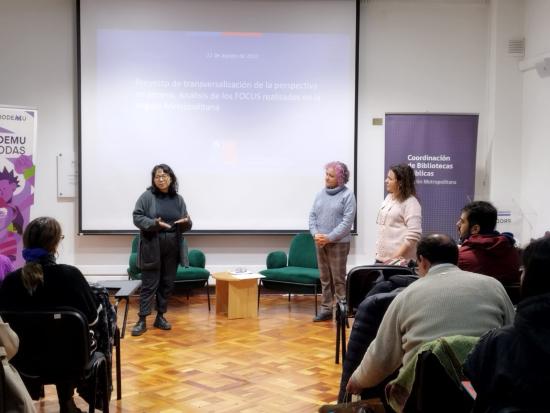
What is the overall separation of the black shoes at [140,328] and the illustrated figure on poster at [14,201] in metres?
1.36

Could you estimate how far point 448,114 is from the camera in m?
7.28

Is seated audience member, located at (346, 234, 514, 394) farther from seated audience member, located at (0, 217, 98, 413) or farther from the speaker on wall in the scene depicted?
the speaker on wall

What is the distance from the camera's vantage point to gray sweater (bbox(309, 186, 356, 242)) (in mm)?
5984

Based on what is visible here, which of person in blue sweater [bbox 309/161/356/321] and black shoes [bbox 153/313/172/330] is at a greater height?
person in blue sweater [bbox 309/161/356/321]

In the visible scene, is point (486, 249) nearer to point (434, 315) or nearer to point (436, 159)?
point (434, 315)

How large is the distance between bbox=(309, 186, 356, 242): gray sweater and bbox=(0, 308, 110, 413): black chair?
131 inches

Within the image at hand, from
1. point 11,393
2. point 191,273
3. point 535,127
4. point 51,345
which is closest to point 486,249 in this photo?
point 51,345

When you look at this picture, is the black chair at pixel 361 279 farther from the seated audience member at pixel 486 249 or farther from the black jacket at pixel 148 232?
the black jacket at pixel 148 232

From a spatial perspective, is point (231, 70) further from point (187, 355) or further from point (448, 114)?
point (187, 355)

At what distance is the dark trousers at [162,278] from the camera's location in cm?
560

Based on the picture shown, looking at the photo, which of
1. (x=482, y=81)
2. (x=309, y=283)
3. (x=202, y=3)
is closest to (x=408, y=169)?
(x=309, y=283)

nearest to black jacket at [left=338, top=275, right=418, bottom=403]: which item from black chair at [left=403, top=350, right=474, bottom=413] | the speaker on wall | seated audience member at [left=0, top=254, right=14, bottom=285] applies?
black chair at [left=403, top=350, right=474, bottom=413]

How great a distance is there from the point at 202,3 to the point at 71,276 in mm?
4763

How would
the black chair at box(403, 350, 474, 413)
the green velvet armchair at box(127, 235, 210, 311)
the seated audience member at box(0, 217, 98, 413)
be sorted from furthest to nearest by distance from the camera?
the green velvet armchair at box(127, 235, 210, 311)
the seated audience member at box(0, 217, 98, 413)
the black chair at box(403, 350, 474, 413)
